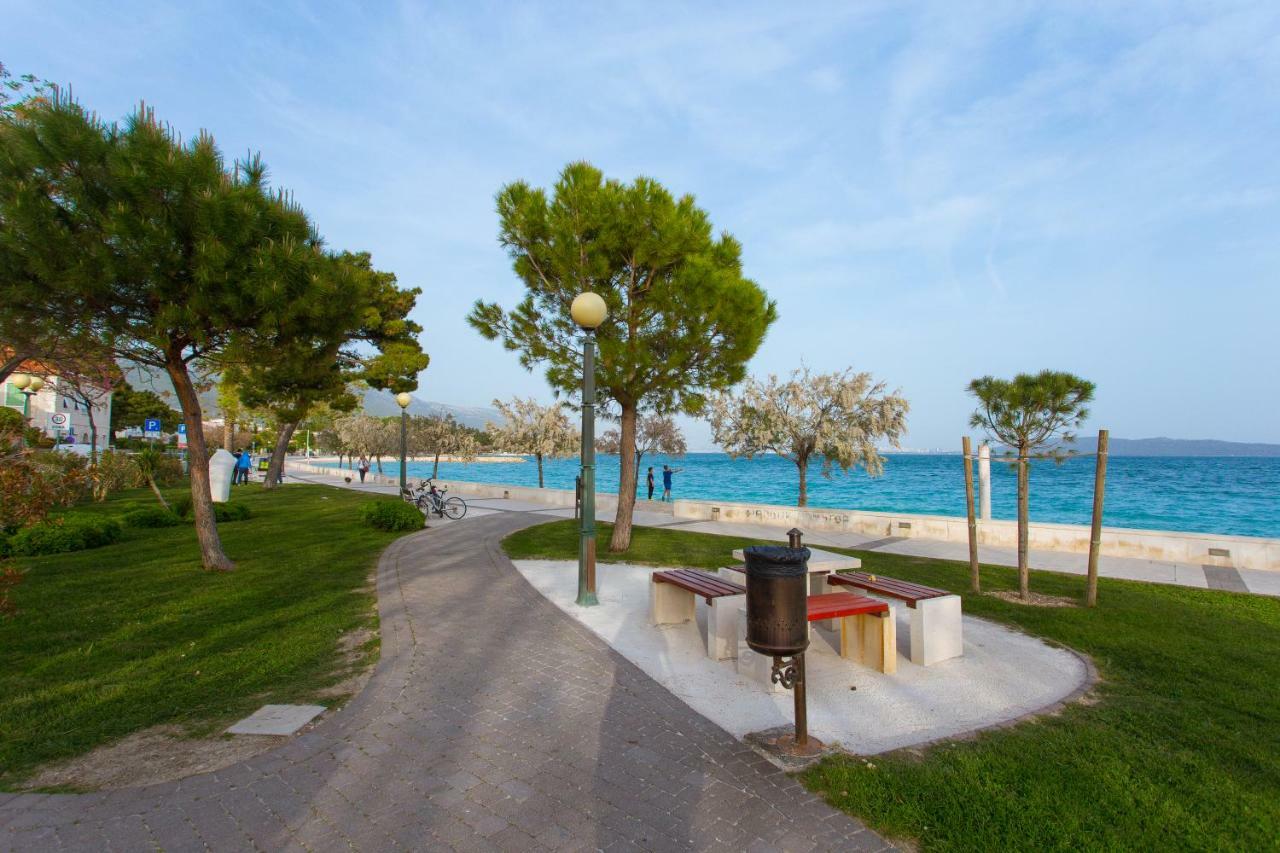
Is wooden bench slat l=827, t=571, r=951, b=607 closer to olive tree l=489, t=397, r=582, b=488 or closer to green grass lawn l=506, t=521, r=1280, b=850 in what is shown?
green grass lawn l=506, t=521, r=1280, b=850

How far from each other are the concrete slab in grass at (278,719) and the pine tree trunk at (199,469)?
5.73m

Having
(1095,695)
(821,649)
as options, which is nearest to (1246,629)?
(1095,695)

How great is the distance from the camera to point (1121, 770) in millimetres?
3246

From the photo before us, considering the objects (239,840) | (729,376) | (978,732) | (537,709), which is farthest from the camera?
(729,376)

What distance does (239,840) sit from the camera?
105 inches

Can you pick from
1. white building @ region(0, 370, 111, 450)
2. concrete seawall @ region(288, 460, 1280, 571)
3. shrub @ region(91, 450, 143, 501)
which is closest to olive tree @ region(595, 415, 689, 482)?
concrete seawall @ region(288, 460, 1280, 571)

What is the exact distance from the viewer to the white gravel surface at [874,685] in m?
3.95

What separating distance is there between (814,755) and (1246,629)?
5.50 meters

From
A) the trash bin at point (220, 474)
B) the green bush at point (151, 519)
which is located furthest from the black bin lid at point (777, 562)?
the trash bin at point (220, 474)

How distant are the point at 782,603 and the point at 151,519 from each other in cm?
1513

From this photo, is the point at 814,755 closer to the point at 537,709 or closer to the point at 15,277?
the point at 537,709

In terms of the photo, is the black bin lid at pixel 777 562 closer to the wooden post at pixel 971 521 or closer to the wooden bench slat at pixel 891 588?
the wooden bench slat at pixel 891 588

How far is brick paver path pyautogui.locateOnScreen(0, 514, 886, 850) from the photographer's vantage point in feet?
8.83

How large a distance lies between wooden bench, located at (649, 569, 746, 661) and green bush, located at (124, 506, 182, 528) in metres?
12.5
